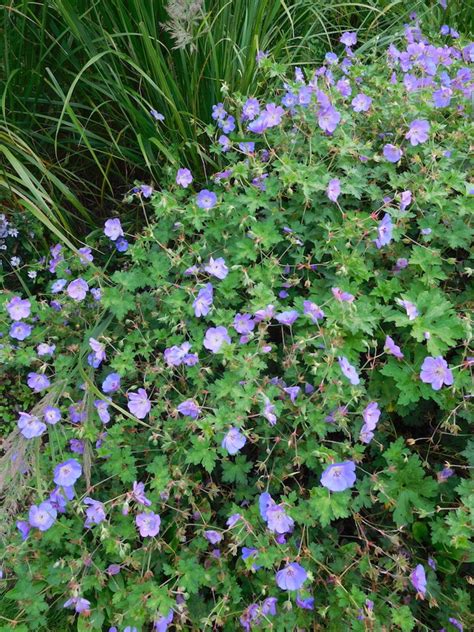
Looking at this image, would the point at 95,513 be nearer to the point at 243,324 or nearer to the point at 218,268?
the point at 243,324

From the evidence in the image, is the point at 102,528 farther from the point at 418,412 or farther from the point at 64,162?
the point at 64,162

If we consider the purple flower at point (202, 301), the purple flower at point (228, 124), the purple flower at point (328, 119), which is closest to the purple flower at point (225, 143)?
the purple flower at point (228, 124)

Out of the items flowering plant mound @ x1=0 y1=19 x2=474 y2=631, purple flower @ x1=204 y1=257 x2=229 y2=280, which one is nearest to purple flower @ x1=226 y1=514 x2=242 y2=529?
flowering plant mound @ x1=0 y1=19 x2=474 y2=631

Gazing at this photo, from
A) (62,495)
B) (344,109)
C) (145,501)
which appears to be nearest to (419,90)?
(344,109)

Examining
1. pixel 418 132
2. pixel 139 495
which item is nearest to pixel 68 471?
pixel 139 495

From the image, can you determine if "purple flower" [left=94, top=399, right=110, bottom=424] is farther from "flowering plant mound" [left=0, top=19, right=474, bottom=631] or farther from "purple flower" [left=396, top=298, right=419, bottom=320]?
"purple flower" [left=396, top=298, right=419, bottom=320]
